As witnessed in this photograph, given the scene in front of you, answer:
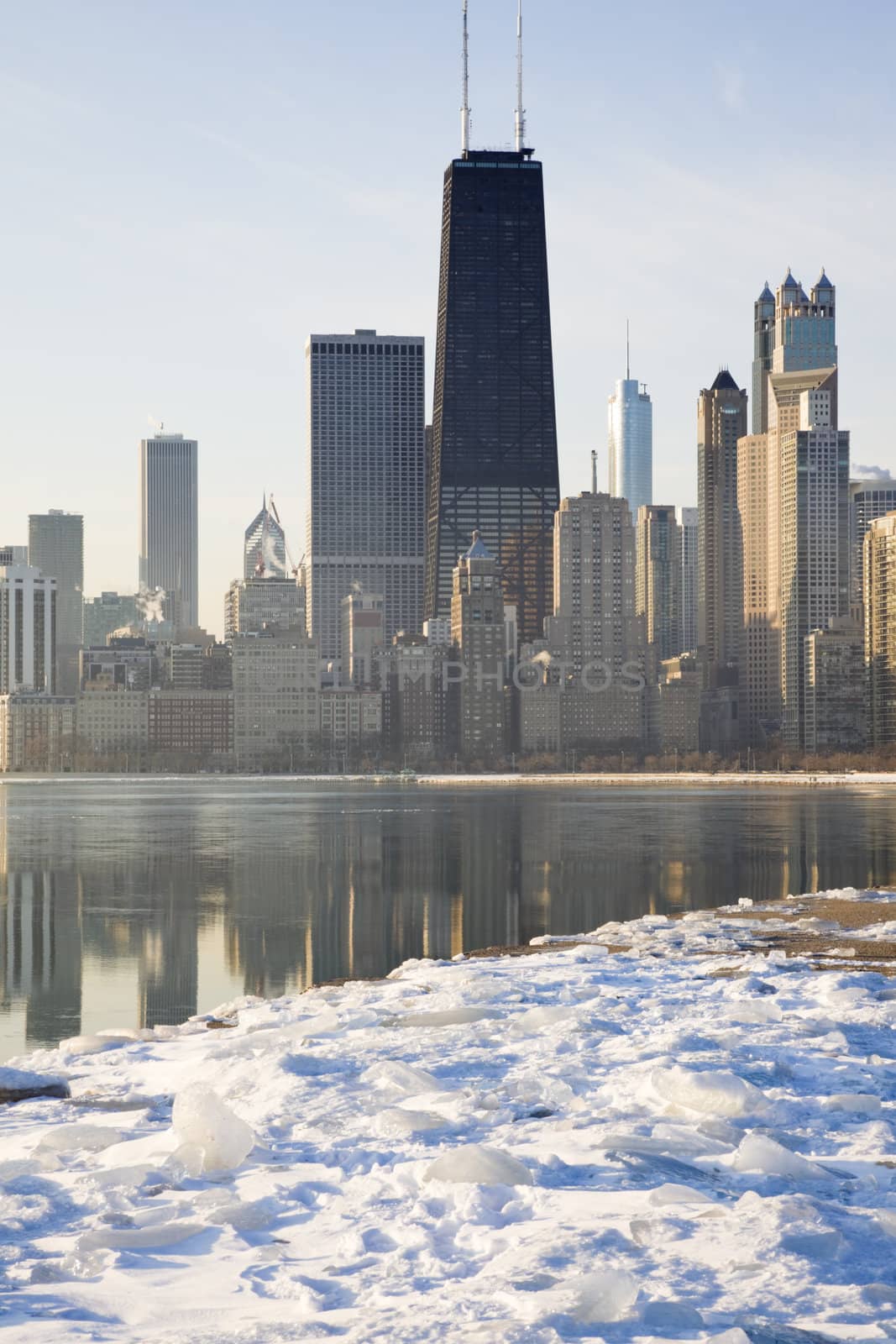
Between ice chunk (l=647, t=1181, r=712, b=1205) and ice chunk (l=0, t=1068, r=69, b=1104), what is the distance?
755 centimetres

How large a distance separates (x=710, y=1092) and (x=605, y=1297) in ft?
15.2

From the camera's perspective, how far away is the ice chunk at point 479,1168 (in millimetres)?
11586

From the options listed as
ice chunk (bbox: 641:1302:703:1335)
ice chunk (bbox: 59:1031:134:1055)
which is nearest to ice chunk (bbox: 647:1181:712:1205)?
ice chunk (bbox: 641:1302:703:1335)

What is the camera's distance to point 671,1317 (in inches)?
360

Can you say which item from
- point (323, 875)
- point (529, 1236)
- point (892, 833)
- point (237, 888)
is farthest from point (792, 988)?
point (892, 833)

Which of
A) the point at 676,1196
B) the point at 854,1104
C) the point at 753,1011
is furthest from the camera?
Result: the point at 753,1011

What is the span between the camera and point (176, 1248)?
416 inches

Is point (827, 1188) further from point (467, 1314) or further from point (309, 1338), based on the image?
point (309, 1338)

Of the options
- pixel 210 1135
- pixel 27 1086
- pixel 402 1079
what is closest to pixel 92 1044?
pixel 27 1086

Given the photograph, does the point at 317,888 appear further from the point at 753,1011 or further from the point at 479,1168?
the point at 479,1168

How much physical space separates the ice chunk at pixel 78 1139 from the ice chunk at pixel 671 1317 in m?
5.90

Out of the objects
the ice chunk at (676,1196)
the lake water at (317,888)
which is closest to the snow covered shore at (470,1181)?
the ice chunk at (676,1196)

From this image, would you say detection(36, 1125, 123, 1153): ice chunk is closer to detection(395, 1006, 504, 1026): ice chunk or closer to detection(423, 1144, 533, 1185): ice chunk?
detection(423, 1144, 533, 1185): ice chunk

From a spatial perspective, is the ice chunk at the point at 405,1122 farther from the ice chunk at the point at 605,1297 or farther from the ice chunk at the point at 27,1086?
the ice chunk at the point at 27,1086
